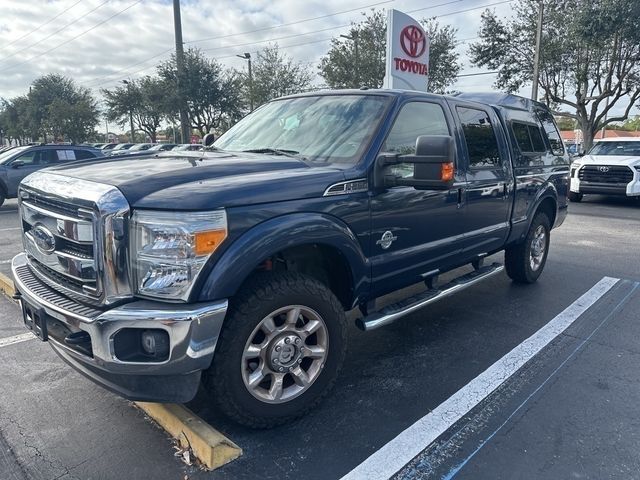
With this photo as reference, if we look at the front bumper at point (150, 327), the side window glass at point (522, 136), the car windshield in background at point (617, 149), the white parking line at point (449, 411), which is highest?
the side window glass at point (522, 136)

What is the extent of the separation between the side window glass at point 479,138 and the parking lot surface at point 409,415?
4.91ft

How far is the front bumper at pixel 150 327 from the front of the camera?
2266 millimetres

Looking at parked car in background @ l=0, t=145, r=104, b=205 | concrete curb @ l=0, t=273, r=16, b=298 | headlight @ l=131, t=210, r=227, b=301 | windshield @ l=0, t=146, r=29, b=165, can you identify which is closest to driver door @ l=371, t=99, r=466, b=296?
headlight @ l=131, t=210, r=227, b=301

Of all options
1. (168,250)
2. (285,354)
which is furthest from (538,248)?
(168,250)

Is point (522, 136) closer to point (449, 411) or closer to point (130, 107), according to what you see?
point (449, 411)

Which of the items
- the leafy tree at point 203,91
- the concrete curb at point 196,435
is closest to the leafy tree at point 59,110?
the leafy tree at point 203,91

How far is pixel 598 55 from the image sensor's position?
68.1 feet

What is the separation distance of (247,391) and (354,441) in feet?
2.19

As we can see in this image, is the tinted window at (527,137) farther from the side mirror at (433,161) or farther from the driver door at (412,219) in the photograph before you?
the side mirror at (433,161)

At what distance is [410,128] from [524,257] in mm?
2746

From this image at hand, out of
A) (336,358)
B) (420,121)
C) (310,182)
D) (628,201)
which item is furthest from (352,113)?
(628,201)

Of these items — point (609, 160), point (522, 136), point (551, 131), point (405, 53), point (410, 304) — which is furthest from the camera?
point (609, 160)

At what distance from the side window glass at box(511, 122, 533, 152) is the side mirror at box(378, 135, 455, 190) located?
255 cm

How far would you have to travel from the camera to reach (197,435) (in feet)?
8.42
